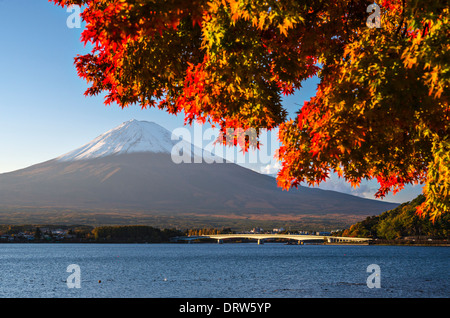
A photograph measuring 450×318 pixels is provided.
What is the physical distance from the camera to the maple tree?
7.65m

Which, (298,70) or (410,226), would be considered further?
(410,226)

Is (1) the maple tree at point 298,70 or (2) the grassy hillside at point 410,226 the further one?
(2) the grassy hillside at point 410,226

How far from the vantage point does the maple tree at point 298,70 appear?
25.1 ft

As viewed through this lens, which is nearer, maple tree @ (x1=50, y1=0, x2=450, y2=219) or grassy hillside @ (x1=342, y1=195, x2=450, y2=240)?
maple tree @ (x1=50, y1=0, x2=450, y2=219)

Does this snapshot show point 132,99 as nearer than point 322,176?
No

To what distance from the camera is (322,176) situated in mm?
11250

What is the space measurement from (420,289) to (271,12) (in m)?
77.8

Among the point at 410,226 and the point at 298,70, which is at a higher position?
the point at 298,70

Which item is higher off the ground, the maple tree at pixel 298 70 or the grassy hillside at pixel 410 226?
the maple tree at pixel 298 70

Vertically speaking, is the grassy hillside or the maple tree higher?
the maple tree

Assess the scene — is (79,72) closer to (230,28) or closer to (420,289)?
(230,28)

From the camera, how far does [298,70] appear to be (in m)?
10.5
